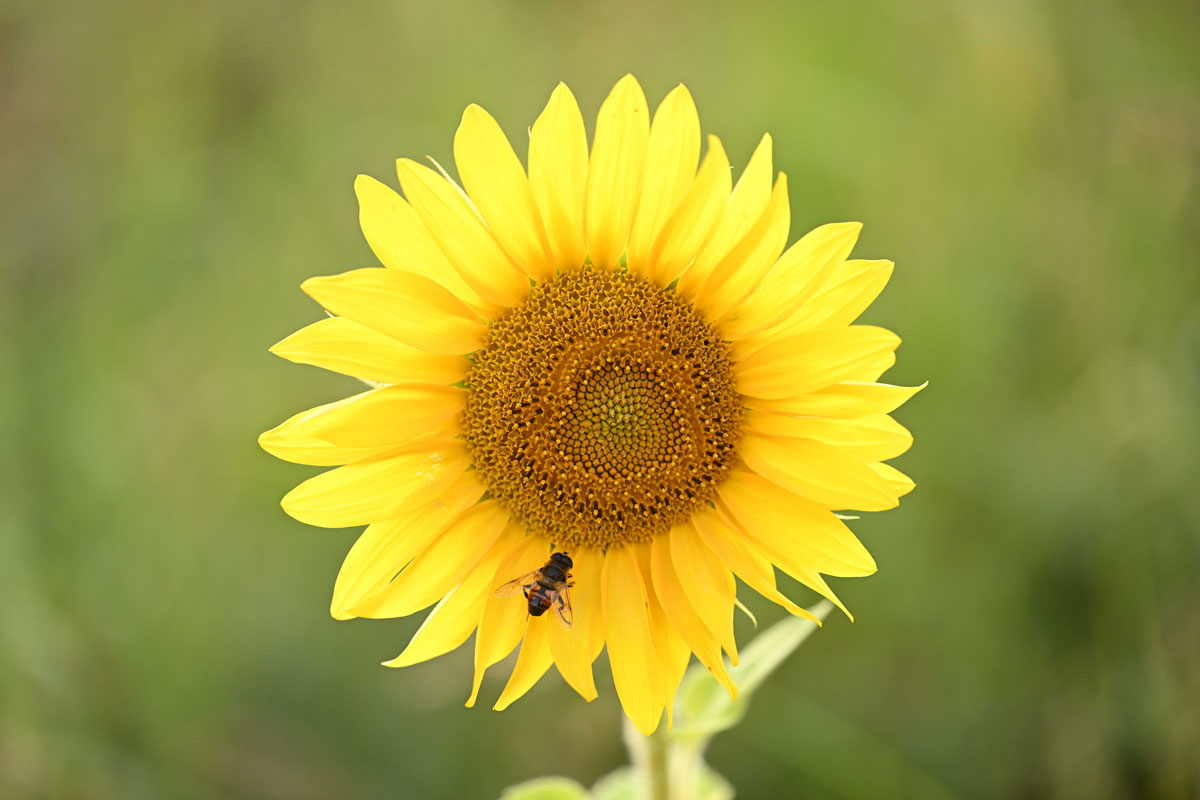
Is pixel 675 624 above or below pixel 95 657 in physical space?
above

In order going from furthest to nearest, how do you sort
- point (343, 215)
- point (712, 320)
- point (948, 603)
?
point (343, 215)
point (948, 603)
point (712, 320)

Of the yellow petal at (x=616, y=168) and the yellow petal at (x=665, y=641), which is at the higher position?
the yellow petal at (x=616, y=168)

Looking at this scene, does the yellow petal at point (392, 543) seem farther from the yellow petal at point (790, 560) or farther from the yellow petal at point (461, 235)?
the yellow petal at point (790, 560)

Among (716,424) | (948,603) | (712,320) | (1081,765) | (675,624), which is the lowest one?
(1081,765)

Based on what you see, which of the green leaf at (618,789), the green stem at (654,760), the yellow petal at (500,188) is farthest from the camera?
the green leaf at (618,789)

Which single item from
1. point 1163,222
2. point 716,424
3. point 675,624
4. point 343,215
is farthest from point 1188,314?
point 343,215

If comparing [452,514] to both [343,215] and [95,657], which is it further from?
[343,215]

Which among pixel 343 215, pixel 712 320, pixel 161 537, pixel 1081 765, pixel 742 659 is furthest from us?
pixel 343 215

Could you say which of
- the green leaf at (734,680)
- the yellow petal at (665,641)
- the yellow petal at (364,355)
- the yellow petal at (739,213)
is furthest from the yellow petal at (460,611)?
the yellow petal at (739,213)
